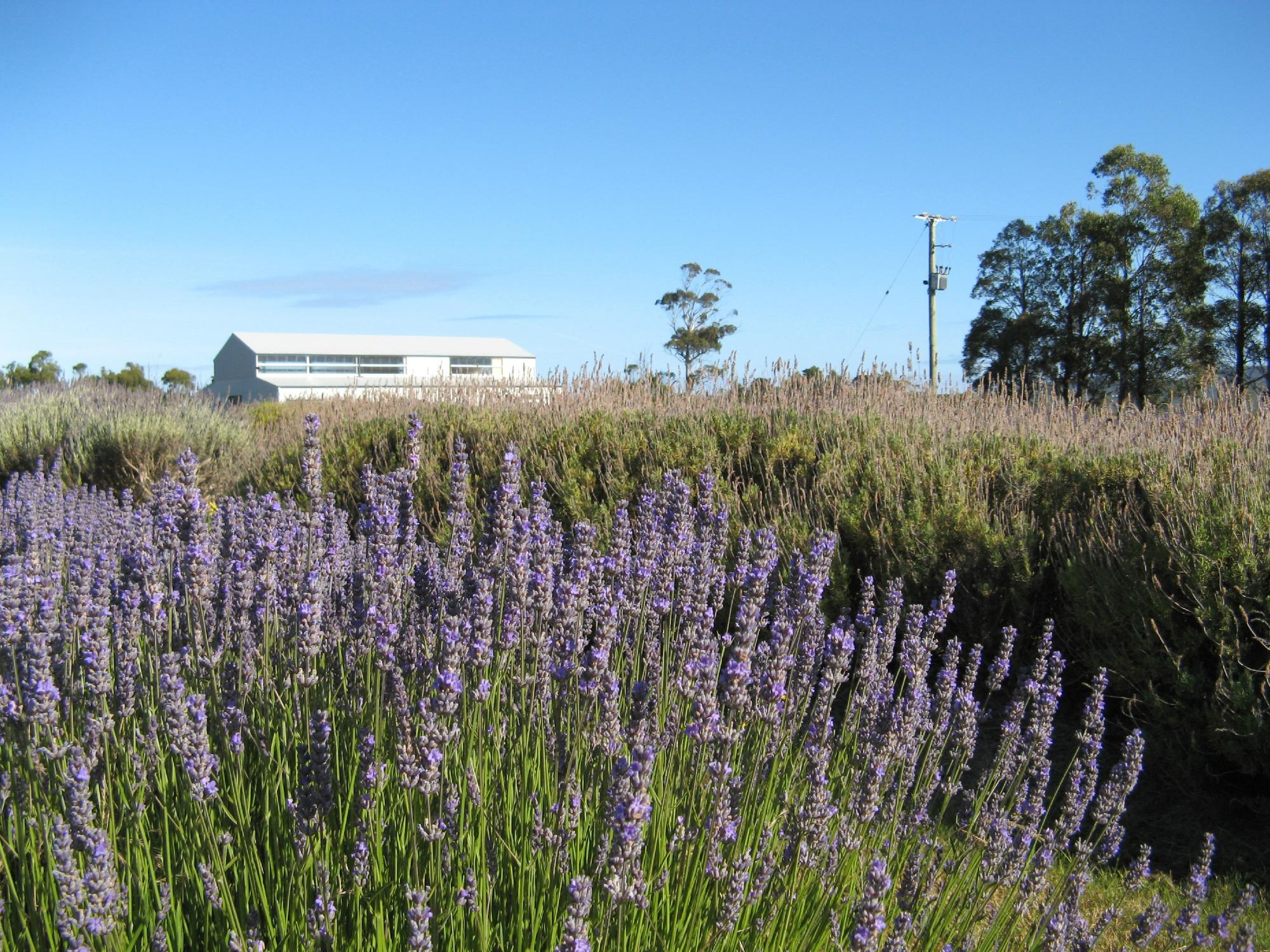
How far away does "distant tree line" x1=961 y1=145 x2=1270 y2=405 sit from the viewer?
1195 inches

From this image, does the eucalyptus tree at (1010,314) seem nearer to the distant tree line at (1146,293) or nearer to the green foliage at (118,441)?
the distant tree line at (1146,293)

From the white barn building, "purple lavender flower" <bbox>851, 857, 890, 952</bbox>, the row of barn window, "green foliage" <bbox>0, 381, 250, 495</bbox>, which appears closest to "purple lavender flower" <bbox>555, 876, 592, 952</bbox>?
"purple lavender flower" <bbox>851, 857, 890, 952</bbox>

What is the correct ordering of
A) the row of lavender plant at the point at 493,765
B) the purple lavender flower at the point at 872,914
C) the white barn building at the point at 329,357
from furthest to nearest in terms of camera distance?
the white barn building at the point at 329,357 → the row of lavender plant at the point at 493,765 → the purple lavender flower at the point at 872,914

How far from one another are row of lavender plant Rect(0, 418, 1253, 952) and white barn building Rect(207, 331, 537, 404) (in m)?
45.8

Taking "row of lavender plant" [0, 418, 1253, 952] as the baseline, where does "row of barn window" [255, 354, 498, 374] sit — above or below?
above

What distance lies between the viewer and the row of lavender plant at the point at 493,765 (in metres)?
1.92

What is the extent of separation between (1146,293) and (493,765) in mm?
34946

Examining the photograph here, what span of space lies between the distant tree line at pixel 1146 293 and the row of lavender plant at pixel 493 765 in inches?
1142

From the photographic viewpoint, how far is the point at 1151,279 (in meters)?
31.7

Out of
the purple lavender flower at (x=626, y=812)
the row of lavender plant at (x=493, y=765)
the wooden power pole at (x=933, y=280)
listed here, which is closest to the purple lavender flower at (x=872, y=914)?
the row of lavender plant at (x=493, y=765)

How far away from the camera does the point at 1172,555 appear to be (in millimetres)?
4539

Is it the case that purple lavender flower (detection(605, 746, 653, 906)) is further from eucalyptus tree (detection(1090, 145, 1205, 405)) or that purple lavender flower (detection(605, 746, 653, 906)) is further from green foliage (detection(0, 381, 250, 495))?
eucalyptus tree (detection(1090, 145, 1205, 405))

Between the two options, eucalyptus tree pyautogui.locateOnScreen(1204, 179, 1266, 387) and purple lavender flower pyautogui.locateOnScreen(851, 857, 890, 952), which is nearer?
purple lavender flower pyautogui.locateOnScreen(851, 857, 890, 952)

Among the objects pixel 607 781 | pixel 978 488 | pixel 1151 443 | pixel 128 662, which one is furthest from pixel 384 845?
pixel 1151 443
